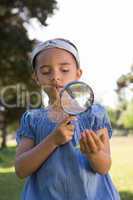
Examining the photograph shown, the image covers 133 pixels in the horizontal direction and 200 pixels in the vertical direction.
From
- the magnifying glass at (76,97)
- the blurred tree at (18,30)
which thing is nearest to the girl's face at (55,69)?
the magnifying glass at (76,97)

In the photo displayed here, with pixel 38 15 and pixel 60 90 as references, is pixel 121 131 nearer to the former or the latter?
pixel 38 15

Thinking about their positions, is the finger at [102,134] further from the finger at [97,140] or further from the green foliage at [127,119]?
the green foliage at [127,119]

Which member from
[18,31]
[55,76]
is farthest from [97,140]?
[18,31]

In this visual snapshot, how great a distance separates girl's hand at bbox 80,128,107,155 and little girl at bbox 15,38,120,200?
2 centimetres

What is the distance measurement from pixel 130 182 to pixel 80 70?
9.05m

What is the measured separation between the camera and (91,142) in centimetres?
171

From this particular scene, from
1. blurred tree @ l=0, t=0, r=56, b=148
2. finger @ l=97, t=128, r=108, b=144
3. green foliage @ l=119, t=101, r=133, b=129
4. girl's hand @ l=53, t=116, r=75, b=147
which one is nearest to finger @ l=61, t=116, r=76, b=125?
girl's hand @ l=53, t=116, r=75, b=147

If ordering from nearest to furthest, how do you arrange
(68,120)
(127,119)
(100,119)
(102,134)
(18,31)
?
(68,120) → (102,134) → (100,119) → (18,31) → (127,119)

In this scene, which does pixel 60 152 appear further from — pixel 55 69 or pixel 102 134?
pixel 55 69

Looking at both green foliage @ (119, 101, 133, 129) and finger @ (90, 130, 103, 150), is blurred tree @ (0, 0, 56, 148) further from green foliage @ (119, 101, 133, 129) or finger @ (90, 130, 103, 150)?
green foliage @ (119, 101, 133, 129)

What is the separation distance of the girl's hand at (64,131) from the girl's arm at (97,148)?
0.15ft

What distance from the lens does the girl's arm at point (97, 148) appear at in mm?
1711

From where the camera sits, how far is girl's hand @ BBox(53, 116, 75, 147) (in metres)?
1.70

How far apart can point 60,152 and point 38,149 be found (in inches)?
4.0
